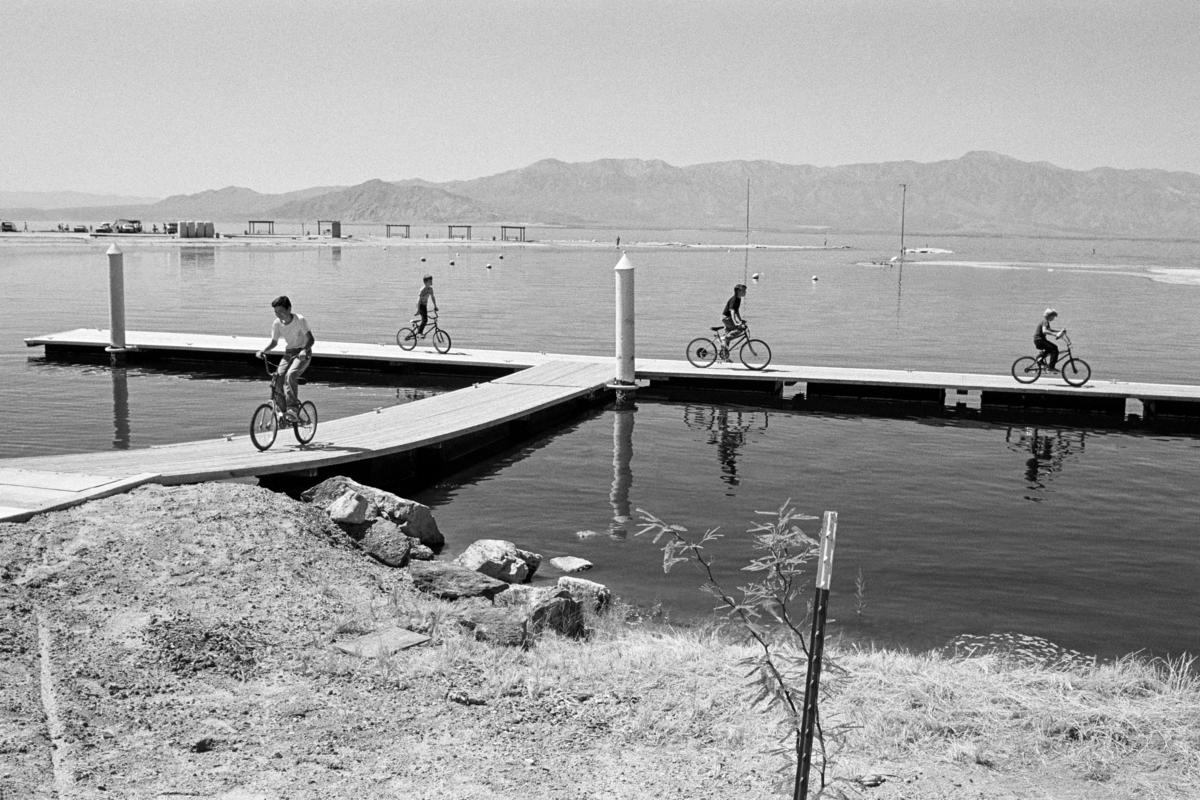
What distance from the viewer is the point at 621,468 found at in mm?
19656

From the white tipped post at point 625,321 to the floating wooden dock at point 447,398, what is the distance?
530mm

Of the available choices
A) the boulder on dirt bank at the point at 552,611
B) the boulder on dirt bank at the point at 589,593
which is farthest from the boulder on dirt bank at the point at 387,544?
the boulder on dirt bank at the point at 552,611

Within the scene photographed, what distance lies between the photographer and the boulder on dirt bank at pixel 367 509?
1320 cm

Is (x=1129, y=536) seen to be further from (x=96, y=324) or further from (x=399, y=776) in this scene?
(x=96, y=324)

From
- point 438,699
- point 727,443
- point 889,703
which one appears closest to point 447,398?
point 727,443

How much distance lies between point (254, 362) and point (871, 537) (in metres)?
19.8

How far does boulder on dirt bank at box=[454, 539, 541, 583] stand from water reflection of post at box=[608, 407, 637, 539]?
94.5 inches

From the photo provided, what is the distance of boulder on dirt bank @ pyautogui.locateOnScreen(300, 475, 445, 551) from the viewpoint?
13.2 m

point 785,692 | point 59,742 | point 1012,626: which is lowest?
point 1012,626

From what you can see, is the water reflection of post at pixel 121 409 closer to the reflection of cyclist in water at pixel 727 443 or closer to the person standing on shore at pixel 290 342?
the person standing on shore at pixel 290 342

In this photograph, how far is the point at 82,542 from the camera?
10.8m

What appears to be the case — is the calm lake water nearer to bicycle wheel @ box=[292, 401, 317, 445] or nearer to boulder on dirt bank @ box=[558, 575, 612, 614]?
boulder on dirt bank @ box=[558, 575, 612, 614]

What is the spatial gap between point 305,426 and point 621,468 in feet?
17.8

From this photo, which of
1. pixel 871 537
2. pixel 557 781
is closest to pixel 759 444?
pixel 871 537
